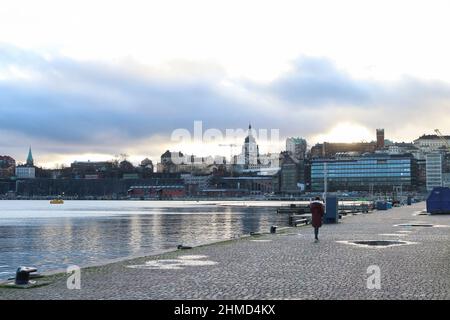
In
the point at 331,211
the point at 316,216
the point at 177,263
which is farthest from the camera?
the point at 331,211

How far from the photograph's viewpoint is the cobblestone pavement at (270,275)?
1254cm

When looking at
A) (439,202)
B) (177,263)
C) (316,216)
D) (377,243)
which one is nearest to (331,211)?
(316,216)

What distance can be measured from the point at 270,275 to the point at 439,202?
146 ft

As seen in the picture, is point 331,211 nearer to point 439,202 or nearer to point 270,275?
point 439,202

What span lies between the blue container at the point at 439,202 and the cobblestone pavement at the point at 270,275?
113ft

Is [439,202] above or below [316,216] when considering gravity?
below

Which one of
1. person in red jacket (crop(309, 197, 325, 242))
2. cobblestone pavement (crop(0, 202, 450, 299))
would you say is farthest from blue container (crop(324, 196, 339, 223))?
cobblestone pavement (crop(0, 202, 450, 299))

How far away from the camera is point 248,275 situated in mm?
15352

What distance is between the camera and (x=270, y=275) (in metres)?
15.3

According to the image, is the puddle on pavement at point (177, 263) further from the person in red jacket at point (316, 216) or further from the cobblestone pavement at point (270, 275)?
the person in red jacket at point (316, 216)
